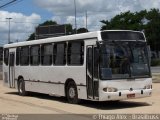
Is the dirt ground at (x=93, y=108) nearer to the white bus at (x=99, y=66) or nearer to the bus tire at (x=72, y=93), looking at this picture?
the bus tire at (x=72, y=93)

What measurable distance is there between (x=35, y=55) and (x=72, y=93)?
175 inches

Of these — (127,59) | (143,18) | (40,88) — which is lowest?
(40,88)

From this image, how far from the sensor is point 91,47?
16984mm

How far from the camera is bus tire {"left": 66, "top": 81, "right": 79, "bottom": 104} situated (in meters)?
18.0

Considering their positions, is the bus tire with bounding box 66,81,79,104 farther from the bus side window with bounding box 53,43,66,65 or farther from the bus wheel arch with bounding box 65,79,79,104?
the bus side window with bounding box 53,43,66,65

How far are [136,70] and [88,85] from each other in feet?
6.09

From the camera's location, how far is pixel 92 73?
16.7m

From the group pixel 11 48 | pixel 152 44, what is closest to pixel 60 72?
pixel 11 48

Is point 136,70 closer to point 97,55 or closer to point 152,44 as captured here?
point 97,55

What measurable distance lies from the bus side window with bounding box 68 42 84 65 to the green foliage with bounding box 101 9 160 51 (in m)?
80.4

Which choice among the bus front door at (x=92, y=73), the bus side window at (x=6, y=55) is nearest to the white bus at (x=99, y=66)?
the bus front door at (x=92, y=73)

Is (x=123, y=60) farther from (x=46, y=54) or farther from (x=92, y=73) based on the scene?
(x=46, y=54)

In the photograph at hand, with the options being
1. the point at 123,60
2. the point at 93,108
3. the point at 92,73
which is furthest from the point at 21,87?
the point at 123,60

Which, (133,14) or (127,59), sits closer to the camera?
(127,59)
